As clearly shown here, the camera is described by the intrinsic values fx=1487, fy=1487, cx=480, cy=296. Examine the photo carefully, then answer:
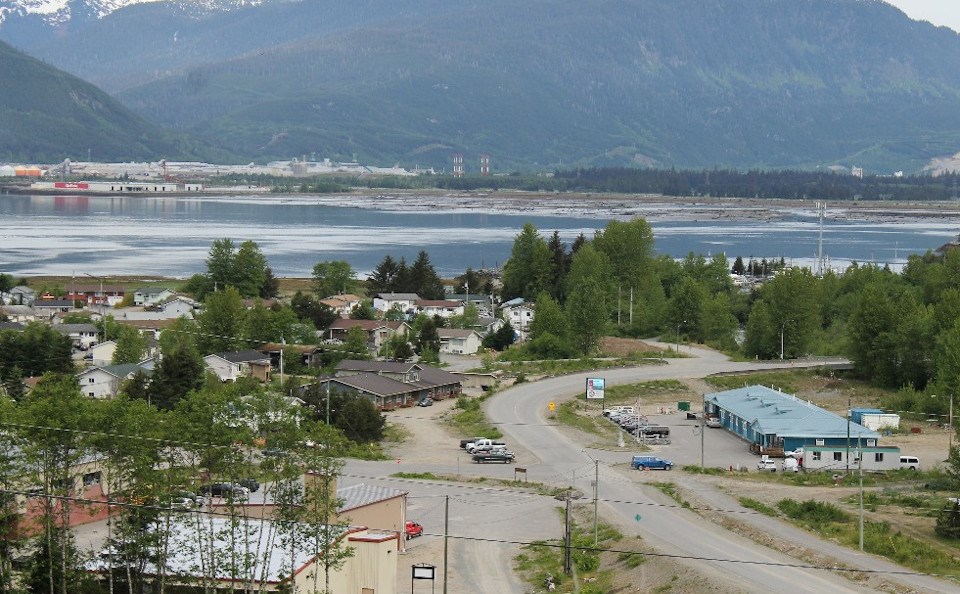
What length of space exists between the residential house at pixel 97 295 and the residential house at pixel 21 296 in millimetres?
755

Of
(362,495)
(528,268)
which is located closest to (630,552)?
(362,495)

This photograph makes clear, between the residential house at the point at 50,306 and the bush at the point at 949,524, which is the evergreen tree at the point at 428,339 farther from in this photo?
the bush at the point at 949,524

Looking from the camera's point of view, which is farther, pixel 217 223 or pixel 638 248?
pixel 217 223

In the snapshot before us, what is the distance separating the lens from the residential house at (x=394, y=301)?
1192 inches

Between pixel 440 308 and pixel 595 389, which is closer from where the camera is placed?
pixel 595 389

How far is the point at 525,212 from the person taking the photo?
91.5 m

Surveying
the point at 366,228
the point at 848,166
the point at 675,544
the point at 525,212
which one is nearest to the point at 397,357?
the point at 675,544

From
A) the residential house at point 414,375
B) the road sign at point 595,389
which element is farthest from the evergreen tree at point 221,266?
the road sign at point 595,389

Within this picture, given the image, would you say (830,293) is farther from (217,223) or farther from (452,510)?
(217,223)

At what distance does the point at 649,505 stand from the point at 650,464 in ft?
7.16

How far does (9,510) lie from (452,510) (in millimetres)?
4846

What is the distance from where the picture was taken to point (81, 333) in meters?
24.5

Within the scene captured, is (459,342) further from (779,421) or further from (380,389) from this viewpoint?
(779,421)

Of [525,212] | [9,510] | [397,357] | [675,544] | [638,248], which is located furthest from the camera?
[525,212]
